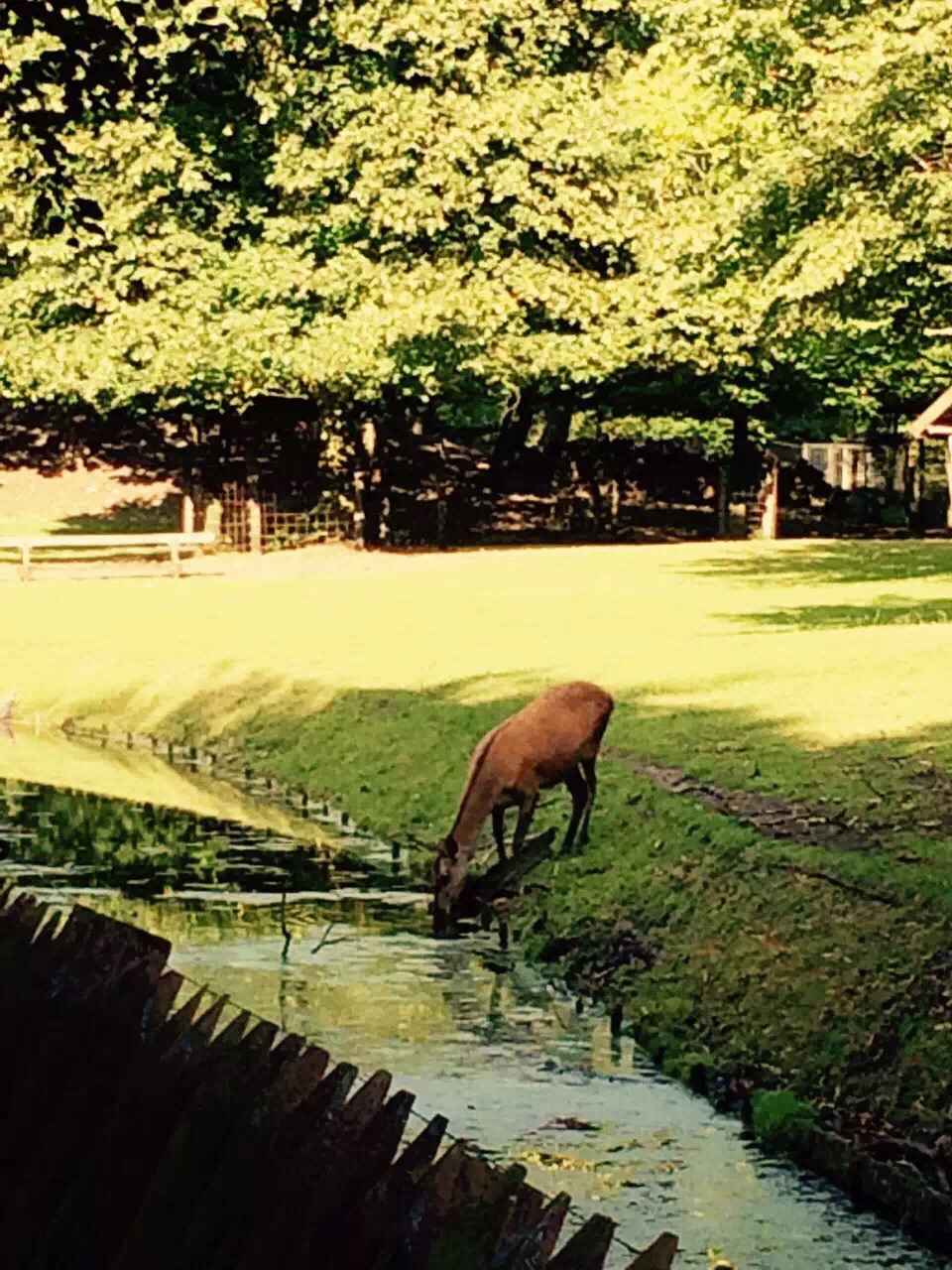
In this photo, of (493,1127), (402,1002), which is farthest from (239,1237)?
(402,1002)

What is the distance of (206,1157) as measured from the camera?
3648 millimetres

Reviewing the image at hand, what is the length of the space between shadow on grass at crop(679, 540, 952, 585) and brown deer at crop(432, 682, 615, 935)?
24629 millimetres

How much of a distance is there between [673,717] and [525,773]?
652 centimetres

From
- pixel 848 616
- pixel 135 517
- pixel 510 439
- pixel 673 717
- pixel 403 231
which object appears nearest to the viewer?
pixel 673 717

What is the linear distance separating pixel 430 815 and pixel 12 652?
12872 mm

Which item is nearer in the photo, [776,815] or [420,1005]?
[420,1005]

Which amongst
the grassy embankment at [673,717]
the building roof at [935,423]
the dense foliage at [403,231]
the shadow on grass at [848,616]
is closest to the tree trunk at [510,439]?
the dense foliage at [403,231]

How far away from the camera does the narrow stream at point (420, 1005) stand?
380 inches

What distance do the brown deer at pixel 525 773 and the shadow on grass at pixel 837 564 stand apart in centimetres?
2463

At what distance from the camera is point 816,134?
104 ft

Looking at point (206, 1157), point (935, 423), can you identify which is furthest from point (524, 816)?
point (935, 423)

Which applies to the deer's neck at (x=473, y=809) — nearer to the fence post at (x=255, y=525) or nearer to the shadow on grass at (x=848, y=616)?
the shadow on grass at (x=848, y=616)

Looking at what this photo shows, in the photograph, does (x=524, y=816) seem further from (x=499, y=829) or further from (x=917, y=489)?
(x=917, y=489)

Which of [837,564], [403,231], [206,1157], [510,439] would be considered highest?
[403,231]
